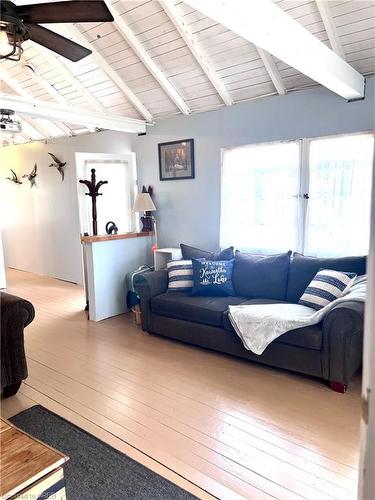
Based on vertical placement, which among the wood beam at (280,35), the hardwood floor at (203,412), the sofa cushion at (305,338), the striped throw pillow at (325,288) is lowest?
the hardwood floor at (203,412)

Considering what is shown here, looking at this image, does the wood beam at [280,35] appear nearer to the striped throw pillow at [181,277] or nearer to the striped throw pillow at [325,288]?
the striped throw pillow at [325,288]

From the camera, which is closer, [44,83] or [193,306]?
[193,306]

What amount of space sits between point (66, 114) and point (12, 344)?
263cm

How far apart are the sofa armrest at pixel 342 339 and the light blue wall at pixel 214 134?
163 centimetres

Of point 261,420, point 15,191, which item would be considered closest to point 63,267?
point 15,191

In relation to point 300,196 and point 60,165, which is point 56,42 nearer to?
point 300,196

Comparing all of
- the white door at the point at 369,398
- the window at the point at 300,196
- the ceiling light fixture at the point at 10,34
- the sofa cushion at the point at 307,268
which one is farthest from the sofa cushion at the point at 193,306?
the white door at the point at 369,398

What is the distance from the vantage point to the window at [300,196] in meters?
3.35

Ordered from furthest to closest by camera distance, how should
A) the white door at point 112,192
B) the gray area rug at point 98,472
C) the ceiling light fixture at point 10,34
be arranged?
the white door at point 112,192
the ceiling light fixture at point 10,34
the gray area rug at point 98,472

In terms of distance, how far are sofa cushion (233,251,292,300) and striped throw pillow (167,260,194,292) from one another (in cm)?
46

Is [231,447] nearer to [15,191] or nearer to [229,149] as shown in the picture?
[229,149]

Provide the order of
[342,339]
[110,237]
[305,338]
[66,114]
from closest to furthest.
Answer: [342,339] < [305,338] < [66,114] < [110,237]

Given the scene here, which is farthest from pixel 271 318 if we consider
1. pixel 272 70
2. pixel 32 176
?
pixel 32 176

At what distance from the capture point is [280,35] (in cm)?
210
